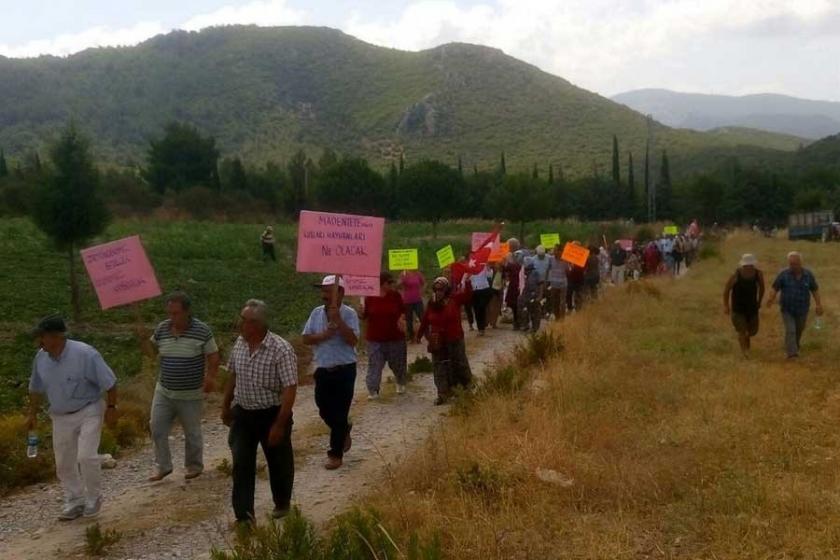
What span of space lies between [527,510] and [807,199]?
72.8 m

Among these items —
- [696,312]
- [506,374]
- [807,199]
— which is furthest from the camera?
[807,199]

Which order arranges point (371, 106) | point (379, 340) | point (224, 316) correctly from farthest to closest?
1. point (371, 106)
2. point (224, 316)
3. point (379, 340)

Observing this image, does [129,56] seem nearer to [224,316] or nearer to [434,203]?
[434,203]

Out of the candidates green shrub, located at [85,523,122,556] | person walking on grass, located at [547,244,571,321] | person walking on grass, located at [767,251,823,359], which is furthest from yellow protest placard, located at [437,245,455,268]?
green shrub, located at [85,523,122,556]

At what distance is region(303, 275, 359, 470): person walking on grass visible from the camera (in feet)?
27.5

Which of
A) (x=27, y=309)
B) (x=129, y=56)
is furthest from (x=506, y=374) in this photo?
(x=129, y=56)

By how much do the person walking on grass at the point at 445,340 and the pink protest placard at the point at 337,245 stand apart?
2.15m

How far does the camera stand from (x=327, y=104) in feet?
416

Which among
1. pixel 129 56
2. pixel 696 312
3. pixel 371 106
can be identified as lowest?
pixel 696 312

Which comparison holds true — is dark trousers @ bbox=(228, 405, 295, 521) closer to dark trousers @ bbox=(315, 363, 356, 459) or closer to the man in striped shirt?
the man in striped shirt

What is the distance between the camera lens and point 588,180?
74500 mm

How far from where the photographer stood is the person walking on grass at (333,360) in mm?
8391

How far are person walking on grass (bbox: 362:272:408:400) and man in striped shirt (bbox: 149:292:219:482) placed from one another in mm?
3514

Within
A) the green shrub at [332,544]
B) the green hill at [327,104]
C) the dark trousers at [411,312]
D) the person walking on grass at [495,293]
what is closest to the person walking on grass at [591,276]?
the person walking on grass at [495,293]
